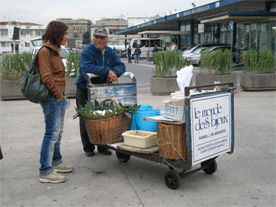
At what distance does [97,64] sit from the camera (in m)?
4.71

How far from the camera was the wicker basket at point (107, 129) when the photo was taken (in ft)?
13.4

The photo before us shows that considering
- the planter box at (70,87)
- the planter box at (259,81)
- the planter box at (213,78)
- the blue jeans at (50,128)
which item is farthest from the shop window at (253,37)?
the blue jeans at (50,128)

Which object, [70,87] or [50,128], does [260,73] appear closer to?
[70,87]

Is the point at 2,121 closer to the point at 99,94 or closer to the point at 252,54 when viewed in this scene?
the point at 99,94

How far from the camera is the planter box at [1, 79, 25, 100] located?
388 inches

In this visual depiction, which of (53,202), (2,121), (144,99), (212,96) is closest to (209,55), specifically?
(144,99)

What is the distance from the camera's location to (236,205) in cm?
338

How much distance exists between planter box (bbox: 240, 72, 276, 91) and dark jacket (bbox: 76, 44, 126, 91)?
7.45m

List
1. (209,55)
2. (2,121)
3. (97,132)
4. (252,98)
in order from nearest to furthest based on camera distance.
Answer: (97,132)
(2,121)
(252,98)
(209,55)

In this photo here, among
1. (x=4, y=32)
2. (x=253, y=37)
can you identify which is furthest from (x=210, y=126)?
A: (x=4, y=32)

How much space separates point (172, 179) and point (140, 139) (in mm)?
581

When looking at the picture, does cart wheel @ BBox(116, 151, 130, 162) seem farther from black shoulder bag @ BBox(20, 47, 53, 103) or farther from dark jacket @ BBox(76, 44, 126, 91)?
black shoulder bag @ BBox(20, 47, 53, 103)

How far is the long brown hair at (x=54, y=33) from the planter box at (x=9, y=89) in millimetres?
6449

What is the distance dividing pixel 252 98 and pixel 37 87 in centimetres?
754
